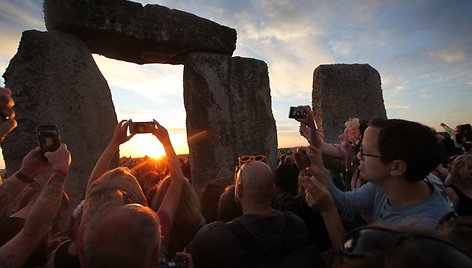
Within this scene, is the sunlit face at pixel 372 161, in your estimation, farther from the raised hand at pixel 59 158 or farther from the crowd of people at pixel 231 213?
the raised hand at pixel 59 158

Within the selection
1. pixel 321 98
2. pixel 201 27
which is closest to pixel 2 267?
pixel 201 27

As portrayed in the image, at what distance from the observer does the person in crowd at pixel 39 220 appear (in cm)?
141

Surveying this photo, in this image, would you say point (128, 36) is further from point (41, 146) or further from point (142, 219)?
point (142, 219)

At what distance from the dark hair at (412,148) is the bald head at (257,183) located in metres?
0.59

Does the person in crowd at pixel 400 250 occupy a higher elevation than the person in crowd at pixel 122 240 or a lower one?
higher

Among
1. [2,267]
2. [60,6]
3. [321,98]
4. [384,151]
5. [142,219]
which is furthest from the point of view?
[321,98]

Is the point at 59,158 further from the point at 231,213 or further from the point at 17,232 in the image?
the point at 231,213

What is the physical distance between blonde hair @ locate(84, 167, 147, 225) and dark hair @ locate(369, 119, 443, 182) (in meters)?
1.23

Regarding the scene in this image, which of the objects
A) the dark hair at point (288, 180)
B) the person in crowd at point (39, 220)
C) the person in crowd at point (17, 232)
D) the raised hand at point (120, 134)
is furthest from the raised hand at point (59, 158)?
the dark hair at point (288, 180)

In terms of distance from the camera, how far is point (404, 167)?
1.57m

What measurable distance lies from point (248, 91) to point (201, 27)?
132 centimetres

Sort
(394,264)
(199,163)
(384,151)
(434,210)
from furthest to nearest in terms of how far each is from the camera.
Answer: (199,163)
(384,151)
(434,210)
(394,264)

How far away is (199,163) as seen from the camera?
5375 millimetres

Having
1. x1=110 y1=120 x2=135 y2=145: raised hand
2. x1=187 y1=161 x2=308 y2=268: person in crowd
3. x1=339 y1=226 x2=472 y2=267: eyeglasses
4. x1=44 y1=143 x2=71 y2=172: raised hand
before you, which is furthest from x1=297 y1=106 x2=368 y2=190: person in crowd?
x1=339 y1=226 x2=472 y2=267: eyeglasses
